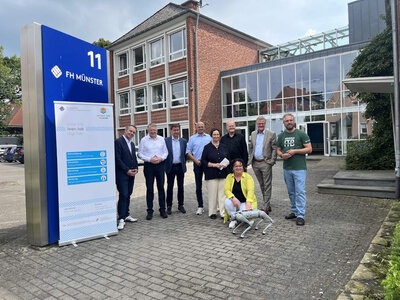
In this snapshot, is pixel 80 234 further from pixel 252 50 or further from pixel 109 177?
pixel 252 50

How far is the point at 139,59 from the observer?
26.8 metres

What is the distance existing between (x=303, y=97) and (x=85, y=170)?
1798cm

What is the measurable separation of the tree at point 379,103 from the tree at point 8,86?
43.3m

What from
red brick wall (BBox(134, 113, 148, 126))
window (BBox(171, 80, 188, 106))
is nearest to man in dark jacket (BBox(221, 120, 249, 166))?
window (BBox(171, 80, 188, 106))

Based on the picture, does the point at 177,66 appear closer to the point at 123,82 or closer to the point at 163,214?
the point at 123,82

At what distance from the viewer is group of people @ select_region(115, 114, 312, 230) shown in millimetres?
5641

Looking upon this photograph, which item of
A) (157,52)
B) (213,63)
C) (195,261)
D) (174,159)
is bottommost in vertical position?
(195,261)

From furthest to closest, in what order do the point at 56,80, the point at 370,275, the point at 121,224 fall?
the point at 121,224 → the point at 56,80 → the point at 370,275

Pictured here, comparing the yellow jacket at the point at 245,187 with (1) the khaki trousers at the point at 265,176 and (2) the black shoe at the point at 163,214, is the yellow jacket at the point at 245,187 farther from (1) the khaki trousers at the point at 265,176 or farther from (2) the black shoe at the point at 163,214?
(2) the black shoe at the point at 163,214

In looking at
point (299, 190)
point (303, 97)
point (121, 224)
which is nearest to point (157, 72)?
point (303, 97)

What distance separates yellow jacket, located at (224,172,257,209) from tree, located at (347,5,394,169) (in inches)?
291

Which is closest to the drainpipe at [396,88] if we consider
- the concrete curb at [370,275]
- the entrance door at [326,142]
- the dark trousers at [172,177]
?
the concrete curb at [370,275]

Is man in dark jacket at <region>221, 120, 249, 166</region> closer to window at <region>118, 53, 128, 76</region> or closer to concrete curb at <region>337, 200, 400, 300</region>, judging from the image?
concrete curb at <region>337, 200, 400, 300</region>

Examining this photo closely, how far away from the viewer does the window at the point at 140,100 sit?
26.1 metres
